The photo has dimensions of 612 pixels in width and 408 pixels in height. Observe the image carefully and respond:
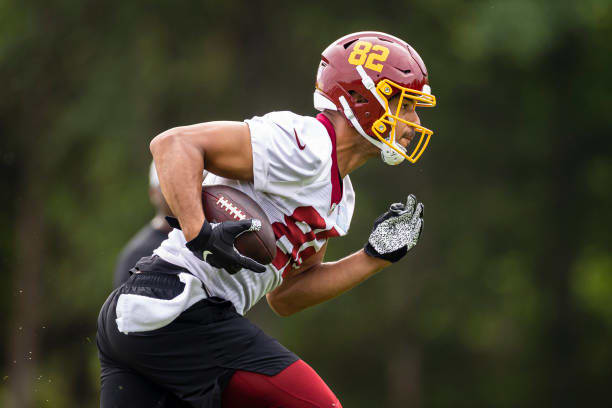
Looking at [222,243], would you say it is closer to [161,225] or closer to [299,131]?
[299,131]

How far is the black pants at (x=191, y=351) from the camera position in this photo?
11.1ft

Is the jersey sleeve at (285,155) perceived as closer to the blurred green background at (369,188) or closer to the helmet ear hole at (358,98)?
the helmet ear hole at (358,98)

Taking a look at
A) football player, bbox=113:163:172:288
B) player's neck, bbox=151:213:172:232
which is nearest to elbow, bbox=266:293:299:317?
football player, bbox=113:163:172:288

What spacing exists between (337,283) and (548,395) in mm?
11780

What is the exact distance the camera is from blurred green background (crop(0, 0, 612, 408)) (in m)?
13.5

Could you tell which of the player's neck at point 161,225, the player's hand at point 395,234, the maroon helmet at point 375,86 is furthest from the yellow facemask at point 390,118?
the player's neck at point 161,225

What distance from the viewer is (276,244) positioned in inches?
140

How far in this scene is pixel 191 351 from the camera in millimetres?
3391

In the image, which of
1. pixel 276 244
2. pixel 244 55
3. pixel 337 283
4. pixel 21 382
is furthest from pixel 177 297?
pixel 21 382

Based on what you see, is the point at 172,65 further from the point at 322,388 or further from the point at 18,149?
the point at 322,388

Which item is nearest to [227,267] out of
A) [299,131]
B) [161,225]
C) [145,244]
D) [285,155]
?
[285,155]

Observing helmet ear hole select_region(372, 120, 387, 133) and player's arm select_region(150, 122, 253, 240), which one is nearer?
player's arm select_region(150, 122, 253, 240)

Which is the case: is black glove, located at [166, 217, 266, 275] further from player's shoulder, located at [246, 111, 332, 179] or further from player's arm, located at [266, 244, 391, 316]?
player's arm, located at [266, 244, 391, 316]

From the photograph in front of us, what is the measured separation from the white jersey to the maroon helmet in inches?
6.9
